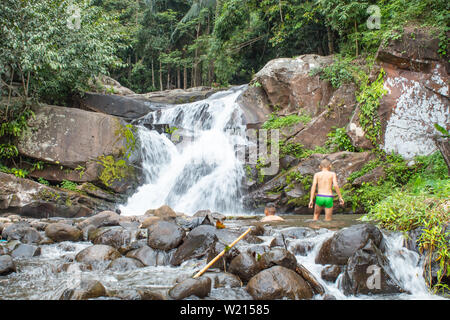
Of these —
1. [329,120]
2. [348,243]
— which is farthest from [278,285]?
[329,120]

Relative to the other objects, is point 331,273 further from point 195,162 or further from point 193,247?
point 195,162

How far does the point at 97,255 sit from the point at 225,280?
2.25 metres

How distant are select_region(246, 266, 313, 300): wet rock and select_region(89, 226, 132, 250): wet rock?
9.32 feet

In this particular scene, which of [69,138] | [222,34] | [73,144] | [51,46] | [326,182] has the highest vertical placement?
[222,34]

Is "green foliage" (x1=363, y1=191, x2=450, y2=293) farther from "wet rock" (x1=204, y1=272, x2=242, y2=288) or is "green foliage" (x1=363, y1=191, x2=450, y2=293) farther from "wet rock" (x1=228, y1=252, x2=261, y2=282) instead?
"wet rock" (x1=204, y1=272, x2=242, y2=288)

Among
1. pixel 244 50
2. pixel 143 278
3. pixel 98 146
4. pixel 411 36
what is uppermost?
pixel 244 50

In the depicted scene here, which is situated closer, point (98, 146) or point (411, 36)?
point (411, 36)

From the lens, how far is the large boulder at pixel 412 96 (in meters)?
9.77

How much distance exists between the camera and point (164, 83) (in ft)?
105

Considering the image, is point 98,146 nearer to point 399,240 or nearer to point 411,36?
point 399,240

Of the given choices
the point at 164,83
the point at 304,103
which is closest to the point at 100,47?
the point at 304,103

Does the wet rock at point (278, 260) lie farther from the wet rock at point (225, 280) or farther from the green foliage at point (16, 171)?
the green foliage at point (16, 171)

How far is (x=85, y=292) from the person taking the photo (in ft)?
11.4
